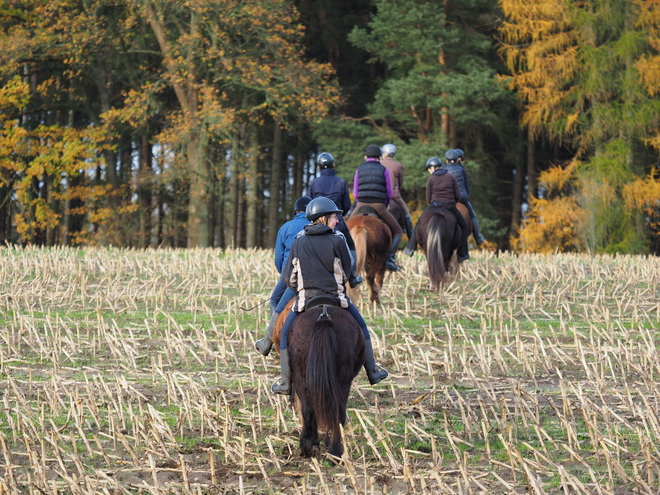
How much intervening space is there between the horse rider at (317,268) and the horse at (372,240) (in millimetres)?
5642

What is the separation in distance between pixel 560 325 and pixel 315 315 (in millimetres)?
5836

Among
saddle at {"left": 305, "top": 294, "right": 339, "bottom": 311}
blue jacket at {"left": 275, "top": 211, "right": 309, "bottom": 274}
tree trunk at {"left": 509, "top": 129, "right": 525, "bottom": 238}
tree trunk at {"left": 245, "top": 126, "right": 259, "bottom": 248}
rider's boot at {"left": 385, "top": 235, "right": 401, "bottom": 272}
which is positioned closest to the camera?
saddle at {"left": 305, "top": 294, "right": 339, "bottom": 311}

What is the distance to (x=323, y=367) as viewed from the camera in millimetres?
5848

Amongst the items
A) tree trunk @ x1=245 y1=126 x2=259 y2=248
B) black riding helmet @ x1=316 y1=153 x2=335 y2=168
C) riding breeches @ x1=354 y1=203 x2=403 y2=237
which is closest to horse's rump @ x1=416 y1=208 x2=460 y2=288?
riding breeches @ x1=354 y1=203 x2=403 y2=237

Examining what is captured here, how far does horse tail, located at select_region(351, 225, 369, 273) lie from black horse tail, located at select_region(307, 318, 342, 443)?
594 centimetres

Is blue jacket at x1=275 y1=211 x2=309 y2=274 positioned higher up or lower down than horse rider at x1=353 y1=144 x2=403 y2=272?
lower down

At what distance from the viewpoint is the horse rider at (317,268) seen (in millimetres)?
6273

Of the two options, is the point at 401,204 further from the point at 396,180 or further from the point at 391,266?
the point at 391,266

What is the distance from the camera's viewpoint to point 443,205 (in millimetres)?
14047

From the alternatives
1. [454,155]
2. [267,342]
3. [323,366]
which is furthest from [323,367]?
[454,155]

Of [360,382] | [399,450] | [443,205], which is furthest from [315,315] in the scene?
[443,205]

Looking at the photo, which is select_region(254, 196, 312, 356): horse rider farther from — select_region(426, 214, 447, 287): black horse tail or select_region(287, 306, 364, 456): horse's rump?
select_region(426, 214, 447, 287): black horse tail

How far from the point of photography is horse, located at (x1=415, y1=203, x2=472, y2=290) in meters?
13.5

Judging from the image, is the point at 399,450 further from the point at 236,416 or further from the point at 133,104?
the point at 133,104
